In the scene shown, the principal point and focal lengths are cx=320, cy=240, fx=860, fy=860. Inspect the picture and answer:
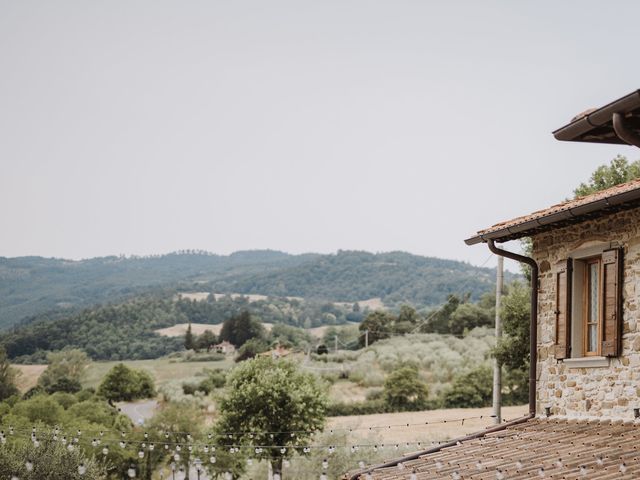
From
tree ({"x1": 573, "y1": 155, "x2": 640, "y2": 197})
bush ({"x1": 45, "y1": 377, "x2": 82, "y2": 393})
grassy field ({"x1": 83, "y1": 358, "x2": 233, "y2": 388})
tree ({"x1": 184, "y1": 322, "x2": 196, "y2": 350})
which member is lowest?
bush ({"x1": 45, "y1": 377, "x2": 82, "y2": 393})

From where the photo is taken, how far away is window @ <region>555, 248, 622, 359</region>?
9663 mm

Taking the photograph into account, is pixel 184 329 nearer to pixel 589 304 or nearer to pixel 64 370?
pixel 64 370

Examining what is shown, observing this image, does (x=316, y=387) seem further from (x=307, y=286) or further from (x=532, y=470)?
(x=307, y=286)

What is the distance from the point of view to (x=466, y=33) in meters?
23.9

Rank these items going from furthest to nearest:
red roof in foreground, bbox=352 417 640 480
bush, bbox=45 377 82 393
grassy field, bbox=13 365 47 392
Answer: grassy field, bbox=13 365 47 392, bush, bbox=45 377 82 393, red roof in foreground, bbox=352 417 640 480

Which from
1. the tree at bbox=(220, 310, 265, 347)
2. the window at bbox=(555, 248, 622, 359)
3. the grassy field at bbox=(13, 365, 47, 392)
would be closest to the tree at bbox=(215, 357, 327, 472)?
the window at bbox=(555, 248, 622, 359)

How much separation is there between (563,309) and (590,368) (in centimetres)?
83

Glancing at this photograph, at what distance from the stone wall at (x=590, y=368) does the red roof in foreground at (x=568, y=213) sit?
0.20 m

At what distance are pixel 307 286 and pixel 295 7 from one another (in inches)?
3366

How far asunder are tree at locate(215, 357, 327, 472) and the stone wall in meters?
17.2

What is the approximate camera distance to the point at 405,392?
1572 inches

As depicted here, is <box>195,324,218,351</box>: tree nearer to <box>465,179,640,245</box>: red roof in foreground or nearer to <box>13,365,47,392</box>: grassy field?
<box>13,365,47,392</box>: grassy field

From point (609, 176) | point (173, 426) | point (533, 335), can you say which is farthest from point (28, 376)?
point (533, 335)

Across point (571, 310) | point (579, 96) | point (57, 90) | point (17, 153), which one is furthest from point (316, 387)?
point (17, 153)
